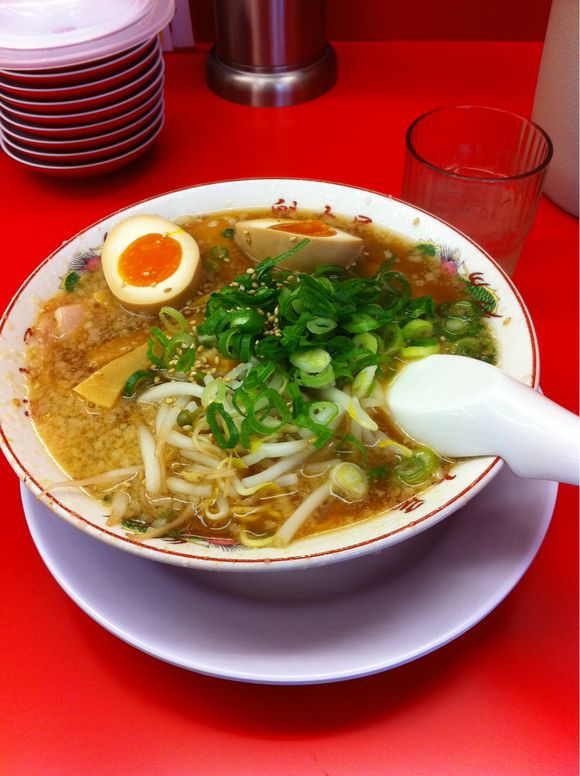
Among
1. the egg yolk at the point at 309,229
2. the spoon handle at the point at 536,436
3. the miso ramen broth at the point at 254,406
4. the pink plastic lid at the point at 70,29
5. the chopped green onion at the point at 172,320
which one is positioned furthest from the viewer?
the pink plastic lid at the point at 70,29

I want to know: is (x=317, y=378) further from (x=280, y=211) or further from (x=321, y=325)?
(x=280, y=211)

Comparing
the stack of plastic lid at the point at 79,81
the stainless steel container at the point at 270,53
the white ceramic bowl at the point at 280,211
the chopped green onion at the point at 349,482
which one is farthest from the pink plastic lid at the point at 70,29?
the chopped green onion at the point at 349,482

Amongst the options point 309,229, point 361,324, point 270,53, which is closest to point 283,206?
point 309,229

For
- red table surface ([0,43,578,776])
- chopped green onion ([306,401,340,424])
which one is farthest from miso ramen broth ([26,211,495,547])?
red table surface ([0,43,578,776])

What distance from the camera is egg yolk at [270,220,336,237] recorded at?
4.42 ft

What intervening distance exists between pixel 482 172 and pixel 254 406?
1.07 meters

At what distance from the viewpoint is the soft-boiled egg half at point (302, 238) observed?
1325mm

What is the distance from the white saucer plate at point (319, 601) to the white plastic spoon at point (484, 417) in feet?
0.47

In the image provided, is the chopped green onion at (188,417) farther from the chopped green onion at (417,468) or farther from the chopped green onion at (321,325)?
the chopped green onion at (417,468)

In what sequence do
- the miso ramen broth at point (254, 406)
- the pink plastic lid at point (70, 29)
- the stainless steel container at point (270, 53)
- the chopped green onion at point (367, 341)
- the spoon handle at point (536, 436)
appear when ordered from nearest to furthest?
the spoon handle at point (536, 436) → the miso ramen broth at point (254, 406) → the chopped green onion at point (367, 341) → the pink plastic lid at point (70, 29) → the stainless steel container at point (270, 53)

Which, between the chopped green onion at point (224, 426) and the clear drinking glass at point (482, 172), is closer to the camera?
the chopped green onion at point (224, 426)

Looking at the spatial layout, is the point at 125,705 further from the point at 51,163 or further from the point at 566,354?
the point at 51,163

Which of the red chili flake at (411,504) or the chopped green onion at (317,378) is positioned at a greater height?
the chopped green onion at (317,378)

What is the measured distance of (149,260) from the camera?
1340mm
